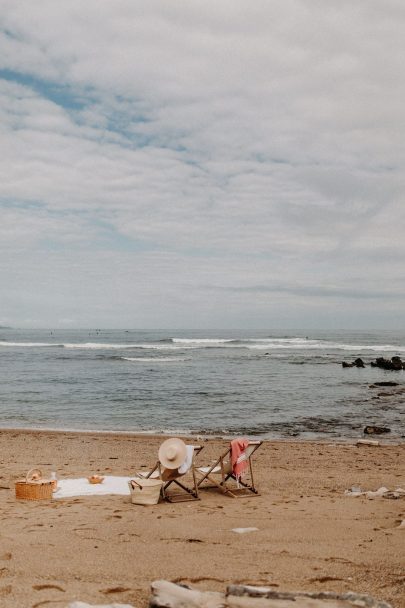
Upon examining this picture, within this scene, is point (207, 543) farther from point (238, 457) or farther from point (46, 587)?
point (238, 457)

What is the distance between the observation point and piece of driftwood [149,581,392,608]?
351 cm

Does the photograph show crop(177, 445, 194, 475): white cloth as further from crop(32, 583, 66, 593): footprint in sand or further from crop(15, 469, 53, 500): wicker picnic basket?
crop(32, 583, 66, 593): footprint in sand

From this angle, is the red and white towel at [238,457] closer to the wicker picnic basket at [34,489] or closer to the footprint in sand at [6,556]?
the wicker picnic basket at [34,489]

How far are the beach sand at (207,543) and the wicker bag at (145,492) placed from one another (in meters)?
0.12

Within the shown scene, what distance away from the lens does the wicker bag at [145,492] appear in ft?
23.5

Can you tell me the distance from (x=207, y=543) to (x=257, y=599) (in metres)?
1.93

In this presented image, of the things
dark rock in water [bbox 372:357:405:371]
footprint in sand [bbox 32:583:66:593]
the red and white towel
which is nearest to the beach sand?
footprint in sand [bbox 32:583:66:593]

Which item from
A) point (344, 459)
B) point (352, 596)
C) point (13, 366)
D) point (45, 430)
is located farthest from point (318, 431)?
point (13, 366)

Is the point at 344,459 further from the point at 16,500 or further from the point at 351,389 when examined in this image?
the point at 351,389

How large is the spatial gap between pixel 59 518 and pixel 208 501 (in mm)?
2124

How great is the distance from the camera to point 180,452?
768 centimetres

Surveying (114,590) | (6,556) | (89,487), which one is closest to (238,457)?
(89,487)

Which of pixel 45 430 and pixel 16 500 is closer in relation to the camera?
pixel 16 500

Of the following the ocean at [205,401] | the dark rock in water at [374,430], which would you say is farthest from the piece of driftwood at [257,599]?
the dark rock in water at [374,430]
